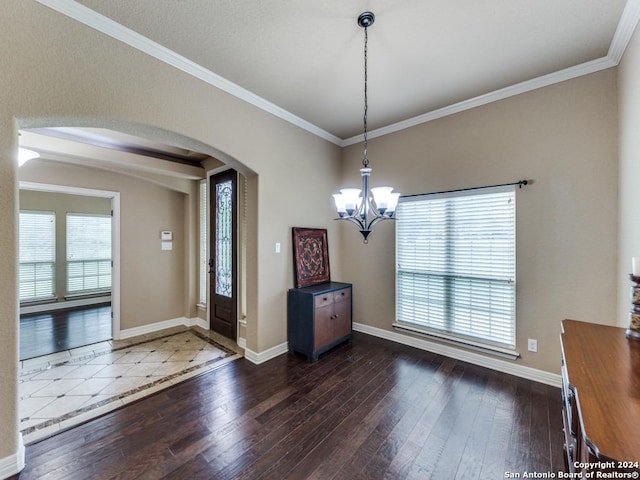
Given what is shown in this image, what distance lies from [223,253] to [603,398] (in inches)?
160

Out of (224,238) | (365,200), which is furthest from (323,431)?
(224,238)

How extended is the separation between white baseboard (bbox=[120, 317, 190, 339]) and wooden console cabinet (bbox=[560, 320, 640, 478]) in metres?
4.89

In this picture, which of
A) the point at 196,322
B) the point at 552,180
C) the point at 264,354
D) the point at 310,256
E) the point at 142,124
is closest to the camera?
the point at 142,124

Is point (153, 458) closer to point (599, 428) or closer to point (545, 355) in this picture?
point (599, 428)

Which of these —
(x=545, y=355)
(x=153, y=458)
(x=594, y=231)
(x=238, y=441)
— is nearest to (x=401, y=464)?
(x=238, y=441)

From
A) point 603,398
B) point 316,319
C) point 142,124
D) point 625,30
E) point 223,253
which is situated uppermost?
point 625,30

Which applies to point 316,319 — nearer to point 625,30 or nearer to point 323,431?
point 323,431

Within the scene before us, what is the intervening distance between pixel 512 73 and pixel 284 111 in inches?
96.6

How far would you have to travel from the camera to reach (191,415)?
224cm

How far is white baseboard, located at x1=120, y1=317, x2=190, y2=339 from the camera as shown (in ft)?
13.3

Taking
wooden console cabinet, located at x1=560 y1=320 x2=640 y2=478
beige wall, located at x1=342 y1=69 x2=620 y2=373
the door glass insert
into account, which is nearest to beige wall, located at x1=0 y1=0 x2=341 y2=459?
the door glass insert

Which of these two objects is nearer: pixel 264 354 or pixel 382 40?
pixel 382 40

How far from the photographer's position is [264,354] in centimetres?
325

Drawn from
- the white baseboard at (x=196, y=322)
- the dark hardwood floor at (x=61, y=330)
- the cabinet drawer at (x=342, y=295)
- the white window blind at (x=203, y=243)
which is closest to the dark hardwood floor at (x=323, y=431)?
the cabinet drawer at (x=342, y=295)
